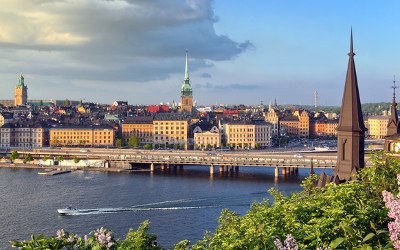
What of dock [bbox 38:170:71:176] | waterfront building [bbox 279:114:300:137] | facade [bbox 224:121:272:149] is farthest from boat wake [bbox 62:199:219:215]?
waterfront building [bbox 279:114:300:137]

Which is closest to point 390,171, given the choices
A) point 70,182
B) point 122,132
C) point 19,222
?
point 19,222

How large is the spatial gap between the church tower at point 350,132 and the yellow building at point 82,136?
66.0 metres

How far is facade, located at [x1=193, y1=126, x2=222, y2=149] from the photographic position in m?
84.8

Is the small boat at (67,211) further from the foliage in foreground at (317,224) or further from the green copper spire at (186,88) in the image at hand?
the green copper spire at (186,88)

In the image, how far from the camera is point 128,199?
35344 millimetres

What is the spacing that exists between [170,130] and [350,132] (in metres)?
70.7

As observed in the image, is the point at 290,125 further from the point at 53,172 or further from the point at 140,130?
the point at 53,172

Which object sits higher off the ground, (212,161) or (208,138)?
(208,138)

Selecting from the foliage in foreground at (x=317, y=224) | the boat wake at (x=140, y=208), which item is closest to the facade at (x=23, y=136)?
the boat wake at (x=140, y=208)

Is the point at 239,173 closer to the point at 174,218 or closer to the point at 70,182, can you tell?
the point at 70,182

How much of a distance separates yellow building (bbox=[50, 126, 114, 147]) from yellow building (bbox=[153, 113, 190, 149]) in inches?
309

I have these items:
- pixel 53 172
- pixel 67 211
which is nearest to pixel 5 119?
pixel 53 172

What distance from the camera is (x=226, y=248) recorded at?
25.9 feet

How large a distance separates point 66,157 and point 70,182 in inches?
782
